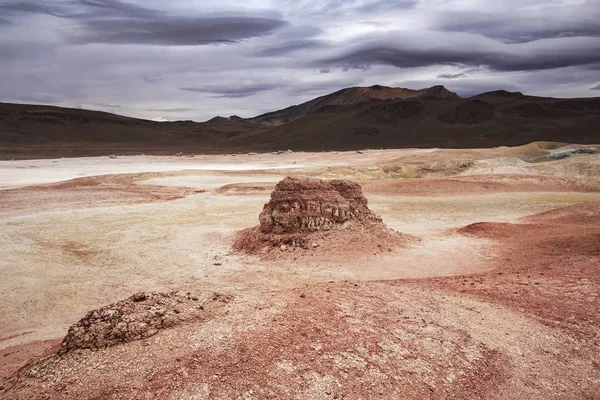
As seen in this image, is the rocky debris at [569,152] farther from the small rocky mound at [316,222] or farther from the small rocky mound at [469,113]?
the small rocky mound at [469,113]

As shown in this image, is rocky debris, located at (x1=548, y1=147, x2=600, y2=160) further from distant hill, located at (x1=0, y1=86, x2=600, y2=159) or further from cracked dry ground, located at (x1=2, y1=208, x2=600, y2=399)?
distant hill, located at (x1=0, y1=86, x2=600, y2=159)

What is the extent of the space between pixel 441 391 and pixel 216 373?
2.53m

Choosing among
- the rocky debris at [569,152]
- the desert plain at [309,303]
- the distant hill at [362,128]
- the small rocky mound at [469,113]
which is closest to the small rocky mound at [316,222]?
the desert plain at [309,303]

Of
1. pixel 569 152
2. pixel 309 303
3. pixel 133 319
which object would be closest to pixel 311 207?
pixel 309 303

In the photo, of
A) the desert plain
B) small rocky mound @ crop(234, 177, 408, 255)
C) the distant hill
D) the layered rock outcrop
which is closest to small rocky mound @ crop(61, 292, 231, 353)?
the desert plain

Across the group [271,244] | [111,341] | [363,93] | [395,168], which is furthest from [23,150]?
[363,93]

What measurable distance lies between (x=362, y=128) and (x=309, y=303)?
9933 cm

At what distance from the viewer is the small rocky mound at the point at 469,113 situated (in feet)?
342

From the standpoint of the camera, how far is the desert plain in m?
5.18

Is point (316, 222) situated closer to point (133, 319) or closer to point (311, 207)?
point (311, 207)

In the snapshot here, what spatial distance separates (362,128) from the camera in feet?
341

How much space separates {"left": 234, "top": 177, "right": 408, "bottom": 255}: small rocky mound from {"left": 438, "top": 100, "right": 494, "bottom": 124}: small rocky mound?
9696 cm

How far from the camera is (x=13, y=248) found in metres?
13.8

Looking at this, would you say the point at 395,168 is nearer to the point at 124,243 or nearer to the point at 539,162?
the point at 539,162
